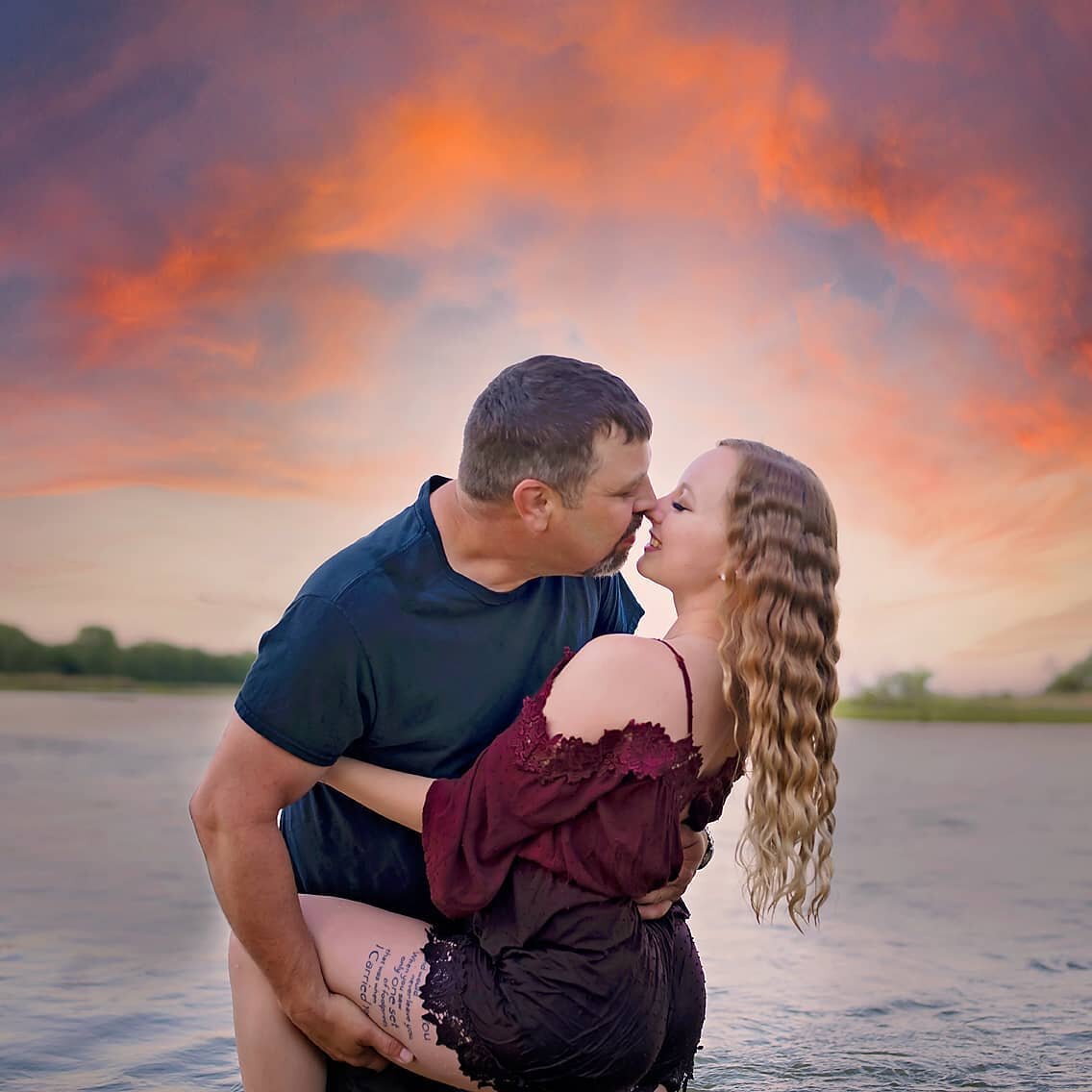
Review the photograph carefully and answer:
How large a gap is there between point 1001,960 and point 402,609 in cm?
379

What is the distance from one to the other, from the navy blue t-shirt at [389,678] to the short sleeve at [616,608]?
0.23 m

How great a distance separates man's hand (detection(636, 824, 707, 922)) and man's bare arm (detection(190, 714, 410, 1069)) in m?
0.46

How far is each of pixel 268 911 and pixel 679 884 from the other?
2.35 feet

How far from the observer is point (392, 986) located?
6.70 ft

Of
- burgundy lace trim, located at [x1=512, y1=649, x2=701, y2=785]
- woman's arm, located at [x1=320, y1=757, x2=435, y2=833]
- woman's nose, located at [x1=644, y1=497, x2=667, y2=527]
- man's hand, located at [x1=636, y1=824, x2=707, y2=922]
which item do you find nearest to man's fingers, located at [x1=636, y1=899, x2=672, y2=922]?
man's hand, located at [x1=636, y1=824, x2=707, y2=922]

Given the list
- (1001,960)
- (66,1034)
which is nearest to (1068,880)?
(1001,960)

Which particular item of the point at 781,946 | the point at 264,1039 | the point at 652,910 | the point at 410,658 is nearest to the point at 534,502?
the point at 410,658

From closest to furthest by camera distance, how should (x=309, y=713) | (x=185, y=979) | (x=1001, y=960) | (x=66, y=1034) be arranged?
(x=309, y=713) < (x=66, y=1034) < (x=185, y=979) < (x=1001, y=960)

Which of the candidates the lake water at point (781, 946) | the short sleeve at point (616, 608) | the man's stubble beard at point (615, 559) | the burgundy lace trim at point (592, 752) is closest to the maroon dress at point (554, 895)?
the burgundy lace trim at point (592, 752)

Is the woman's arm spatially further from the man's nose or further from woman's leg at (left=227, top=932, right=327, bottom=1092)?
the man's nose

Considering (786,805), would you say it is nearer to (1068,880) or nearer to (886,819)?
(1068,880)

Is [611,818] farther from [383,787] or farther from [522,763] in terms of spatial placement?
[383,787]

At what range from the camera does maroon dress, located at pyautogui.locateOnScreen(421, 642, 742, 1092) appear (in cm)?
197

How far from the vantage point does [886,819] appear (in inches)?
313
